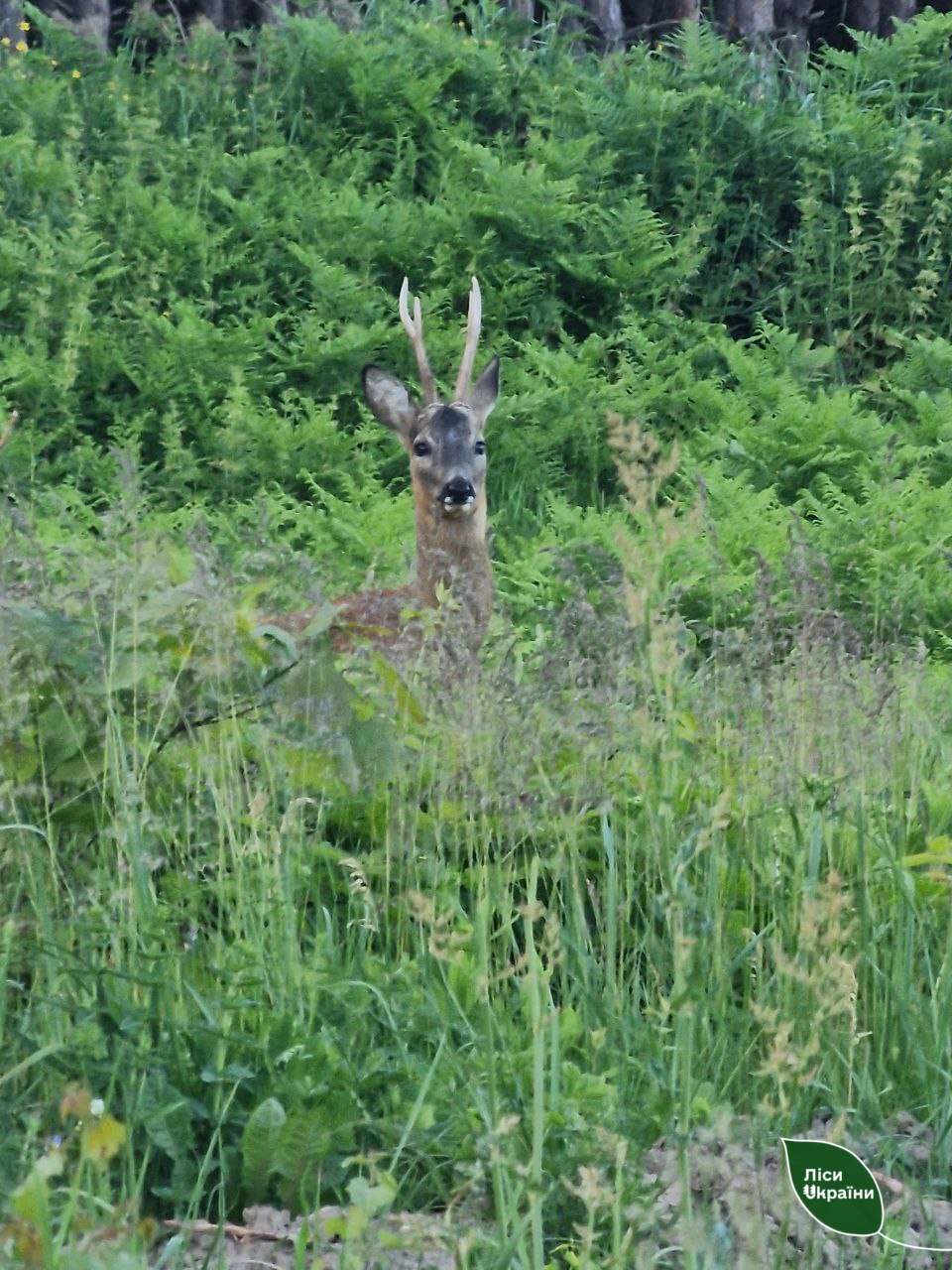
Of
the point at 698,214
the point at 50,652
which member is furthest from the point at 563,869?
the point at 698,214

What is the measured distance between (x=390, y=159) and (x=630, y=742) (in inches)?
309

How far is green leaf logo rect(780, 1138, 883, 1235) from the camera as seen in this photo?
2.08 m

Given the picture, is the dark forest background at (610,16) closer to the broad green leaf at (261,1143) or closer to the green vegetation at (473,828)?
the green vegetation at (473,828)

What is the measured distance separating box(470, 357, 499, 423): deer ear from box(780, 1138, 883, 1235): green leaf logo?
17.8ft

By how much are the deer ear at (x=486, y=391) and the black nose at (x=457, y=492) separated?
0.65 meters

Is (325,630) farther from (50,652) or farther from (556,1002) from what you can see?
(556,1002)

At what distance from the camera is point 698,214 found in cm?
1034

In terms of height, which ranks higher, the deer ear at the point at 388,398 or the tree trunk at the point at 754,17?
the tree trunk at the point at 754,17

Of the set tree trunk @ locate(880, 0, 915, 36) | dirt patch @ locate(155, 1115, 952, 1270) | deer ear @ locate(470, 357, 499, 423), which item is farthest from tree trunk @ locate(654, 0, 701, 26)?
dirt patch @ locate(155, 1115, 952, 1270)

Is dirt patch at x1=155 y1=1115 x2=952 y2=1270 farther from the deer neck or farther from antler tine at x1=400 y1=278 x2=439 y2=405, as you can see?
antler tine at x1=400 y1=278 x2=439 y2=405

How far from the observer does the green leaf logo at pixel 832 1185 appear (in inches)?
82.0

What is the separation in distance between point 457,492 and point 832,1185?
479cm

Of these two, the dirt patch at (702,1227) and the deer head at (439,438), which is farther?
the deer head at (439,438)

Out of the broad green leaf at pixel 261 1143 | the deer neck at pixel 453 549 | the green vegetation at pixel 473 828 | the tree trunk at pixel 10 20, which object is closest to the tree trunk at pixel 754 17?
the tree trunk at pixel 10 20
